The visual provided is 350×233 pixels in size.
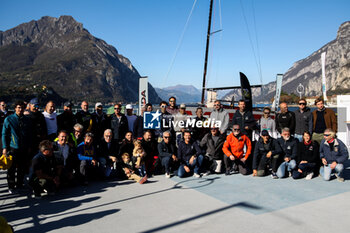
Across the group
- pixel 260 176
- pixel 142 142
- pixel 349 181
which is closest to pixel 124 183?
pixel 142 142

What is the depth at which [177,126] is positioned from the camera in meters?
7.37

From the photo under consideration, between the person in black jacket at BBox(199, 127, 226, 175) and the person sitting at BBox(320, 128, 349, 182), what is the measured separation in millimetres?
2427

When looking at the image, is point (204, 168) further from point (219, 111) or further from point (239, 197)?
point (239, 197)

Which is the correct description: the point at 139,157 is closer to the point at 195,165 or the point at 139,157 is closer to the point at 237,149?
the point at 195,165

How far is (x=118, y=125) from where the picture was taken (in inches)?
276

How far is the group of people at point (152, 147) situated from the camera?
17.4 ft

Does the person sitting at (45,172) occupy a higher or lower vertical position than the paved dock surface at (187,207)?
higher

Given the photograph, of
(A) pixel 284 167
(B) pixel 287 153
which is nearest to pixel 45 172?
(A) pixel 284 167

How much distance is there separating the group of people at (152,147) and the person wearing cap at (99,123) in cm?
3

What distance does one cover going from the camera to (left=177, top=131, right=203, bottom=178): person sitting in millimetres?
6532

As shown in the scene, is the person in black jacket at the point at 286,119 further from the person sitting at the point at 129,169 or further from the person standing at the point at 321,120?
the person sitting at the point at 129,169

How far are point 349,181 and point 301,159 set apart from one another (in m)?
1.08

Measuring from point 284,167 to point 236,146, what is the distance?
1.24 meters

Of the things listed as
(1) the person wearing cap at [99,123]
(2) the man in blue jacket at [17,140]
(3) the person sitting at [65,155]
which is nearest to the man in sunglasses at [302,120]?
(1) the person wearing cap at [99,123]
